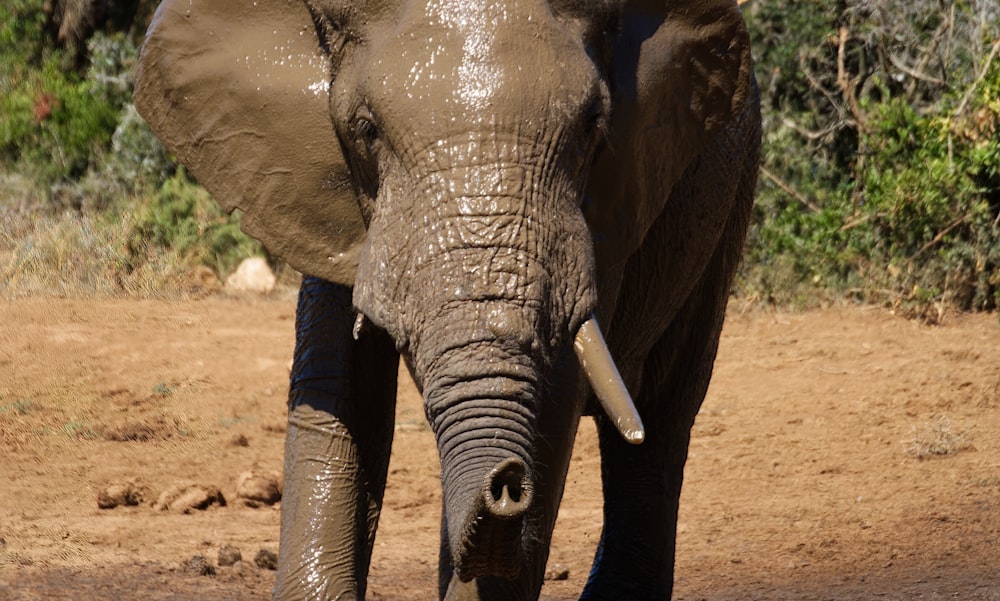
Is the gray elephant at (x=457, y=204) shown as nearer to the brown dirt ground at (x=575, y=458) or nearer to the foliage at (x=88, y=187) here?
the brown dirt ground at (x=575, y=458)

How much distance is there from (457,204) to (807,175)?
25.6 ft

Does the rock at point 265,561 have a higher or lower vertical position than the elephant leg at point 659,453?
lower

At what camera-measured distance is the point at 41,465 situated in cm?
691

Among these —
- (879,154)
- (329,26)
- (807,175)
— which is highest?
(329,26)

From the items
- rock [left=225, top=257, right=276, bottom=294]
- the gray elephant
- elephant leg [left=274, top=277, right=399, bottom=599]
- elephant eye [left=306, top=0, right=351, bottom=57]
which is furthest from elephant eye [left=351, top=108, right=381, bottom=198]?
rock [left=225, top=257, right=276, bottom=294]

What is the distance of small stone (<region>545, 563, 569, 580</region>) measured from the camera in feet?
18.8

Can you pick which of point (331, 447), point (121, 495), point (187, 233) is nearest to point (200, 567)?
point (121, 495)

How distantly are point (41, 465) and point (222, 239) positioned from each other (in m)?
3.30

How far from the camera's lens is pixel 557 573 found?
574 centimetres

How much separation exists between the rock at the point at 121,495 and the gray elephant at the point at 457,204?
2.70 metres

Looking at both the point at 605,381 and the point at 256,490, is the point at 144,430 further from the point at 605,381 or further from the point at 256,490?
the point at 605,381

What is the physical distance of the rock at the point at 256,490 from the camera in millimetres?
6535

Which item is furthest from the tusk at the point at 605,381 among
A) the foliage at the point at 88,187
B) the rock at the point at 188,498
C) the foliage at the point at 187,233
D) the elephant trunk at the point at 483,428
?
the foliage at the point at 187,233

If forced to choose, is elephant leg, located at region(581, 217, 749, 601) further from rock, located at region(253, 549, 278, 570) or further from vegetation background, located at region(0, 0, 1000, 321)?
vegetation background, located at region(0, 0, 1000, 321)
